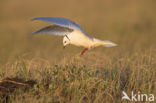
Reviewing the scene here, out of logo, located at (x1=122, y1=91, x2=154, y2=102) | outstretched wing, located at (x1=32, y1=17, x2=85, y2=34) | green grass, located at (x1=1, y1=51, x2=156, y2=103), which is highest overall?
outstretched wing, located at (x1=32, y1=17, x2=85, y2=34)

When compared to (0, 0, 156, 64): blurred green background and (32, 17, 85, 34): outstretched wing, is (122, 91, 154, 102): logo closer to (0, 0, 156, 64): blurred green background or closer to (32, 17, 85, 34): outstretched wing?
Answer: (32, 17, 85, 34): outstretched wing

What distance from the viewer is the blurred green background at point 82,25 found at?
34.7 ft

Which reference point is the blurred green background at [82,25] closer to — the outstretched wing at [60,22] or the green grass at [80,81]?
the green grass at [80,81]

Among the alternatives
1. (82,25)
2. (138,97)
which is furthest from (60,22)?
(82,25)

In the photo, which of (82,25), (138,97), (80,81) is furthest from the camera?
(82,25)

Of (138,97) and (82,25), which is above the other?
(82,25)

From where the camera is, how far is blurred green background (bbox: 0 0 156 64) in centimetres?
1059

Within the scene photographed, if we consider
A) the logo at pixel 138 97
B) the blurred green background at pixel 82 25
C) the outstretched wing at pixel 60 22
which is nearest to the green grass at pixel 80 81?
the logo at pixel 138 97

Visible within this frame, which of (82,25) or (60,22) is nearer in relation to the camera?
(60,22)

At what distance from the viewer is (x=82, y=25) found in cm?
1439

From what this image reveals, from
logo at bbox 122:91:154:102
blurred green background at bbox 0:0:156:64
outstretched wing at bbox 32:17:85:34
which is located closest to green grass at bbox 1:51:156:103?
logo at bbox 122:91:154:102

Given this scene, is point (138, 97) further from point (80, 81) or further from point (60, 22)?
point (60, 22)

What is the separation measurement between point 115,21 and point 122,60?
838 cm

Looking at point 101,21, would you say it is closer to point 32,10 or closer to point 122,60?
point 32,10
